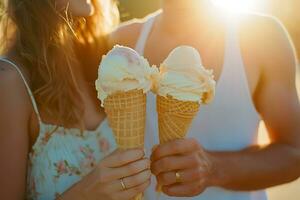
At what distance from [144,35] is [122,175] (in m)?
1.01

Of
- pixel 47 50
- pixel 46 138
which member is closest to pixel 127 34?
pixel 47 50

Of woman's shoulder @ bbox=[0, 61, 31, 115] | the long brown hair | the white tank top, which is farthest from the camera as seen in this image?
the white tank top

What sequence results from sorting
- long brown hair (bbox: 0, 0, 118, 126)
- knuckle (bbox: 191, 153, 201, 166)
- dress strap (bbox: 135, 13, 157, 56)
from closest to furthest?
knuckle (bbox: 191, 153, 201, 166) < long brown hair (bbox: 0, 0, 118, 126) < dress strap (bbox: 135, 13, 157, 56)

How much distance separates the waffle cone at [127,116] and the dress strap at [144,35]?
68cm

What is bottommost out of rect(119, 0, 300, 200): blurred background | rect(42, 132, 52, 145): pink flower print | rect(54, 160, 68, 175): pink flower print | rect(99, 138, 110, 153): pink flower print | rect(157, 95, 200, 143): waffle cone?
rect(119, 0, 300, 200): blurred background

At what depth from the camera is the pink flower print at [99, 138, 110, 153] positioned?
8.77 feet

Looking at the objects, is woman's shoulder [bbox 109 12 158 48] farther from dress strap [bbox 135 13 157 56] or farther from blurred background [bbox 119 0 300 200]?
blurred background [bbox 119 0 300 200]

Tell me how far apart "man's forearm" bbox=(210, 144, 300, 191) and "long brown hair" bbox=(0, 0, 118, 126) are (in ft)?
2.28

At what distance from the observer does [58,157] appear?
2566 millimetres

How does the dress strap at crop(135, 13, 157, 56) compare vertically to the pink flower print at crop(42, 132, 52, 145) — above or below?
above

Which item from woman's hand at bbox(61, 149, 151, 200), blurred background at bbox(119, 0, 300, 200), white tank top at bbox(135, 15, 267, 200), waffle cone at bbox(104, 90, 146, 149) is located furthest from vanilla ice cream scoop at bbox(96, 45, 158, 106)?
blurred background at bbox(119, 0, 300, 200)

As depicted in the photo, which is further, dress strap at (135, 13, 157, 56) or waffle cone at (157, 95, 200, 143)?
dress strap at (135, 13, 157, 56)

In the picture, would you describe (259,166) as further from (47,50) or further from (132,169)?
(47,50)

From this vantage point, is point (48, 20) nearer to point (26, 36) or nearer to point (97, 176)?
point (26, 36)
